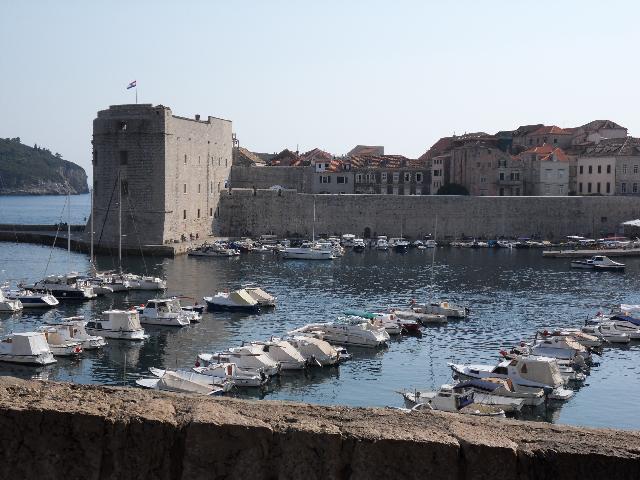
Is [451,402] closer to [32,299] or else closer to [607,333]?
[607,333]

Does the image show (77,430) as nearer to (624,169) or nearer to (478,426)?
(478,426)

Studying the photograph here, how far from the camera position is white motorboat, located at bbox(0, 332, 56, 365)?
68.8 feet

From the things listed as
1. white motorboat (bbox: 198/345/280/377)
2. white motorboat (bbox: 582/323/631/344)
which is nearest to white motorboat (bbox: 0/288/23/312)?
white motorboat (bbox: 198/345/280/377)

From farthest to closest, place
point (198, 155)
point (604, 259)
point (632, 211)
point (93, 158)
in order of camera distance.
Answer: point (632, 211)
point (198, 155)
point (93, 158)
point (604, 259)

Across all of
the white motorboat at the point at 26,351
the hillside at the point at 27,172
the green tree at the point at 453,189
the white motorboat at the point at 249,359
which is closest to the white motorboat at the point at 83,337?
the white motorboat at the point at 26,351

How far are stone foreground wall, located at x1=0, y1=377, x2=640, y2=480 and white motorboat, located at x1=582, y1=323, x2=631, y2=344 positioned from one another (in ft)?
69.6

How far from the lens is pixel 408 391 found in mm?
19016

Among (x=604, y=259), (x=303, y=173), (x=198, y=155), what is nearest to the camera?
(x=604, y=259)

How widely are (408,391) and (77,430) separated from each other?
46.1 ft

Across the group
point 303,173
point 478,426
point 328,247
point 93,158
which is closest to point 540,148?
point 303,173

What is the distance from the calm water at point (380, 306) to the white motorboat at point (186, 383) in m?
0.96

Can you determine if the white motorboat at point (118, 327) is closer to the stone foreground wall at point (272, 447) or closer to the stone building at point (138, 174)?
the stone foreground wall at point (272, 447)

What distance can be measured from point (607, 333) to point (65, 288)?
17.1 metres

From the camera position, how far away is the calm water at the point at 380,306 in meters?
19.8
